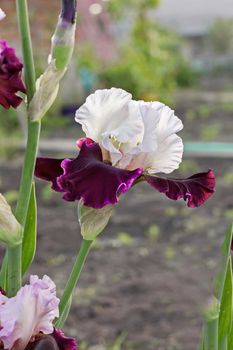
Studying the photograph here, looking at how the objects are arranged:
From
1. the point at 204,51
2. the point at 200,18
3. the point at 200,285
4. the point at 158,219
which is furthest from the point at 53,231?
the point at 204,51

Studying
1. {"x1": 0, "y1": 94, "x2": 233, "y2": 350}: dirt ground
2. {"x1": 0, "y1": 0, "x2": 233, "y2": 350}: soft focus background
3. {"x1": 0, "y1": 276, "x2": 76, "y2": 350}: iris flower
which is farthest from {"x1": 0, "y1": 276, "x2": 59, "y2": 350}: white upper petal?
{"x1": 0, "y1": 0, "x2": 233, "y2": 350}: soft focus background

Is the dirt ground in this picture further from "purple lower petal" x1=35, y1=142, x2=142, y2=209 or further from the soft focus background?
"purple lower petal" x1=35, y1=142, x2=142, y2=209

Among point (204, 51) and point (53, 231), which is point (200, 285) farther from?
point (204, 51)

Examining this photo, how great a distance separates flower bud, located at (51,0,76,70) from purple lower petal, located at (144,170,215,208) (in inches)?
4.5

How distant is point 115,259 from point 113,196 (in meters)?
2.35

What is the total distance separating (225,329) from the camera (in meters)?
0.74

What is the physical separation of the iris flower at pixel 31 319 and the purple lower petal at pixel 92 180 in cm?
7

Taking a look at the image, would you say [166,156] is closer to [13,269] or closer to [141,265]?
[13,269]

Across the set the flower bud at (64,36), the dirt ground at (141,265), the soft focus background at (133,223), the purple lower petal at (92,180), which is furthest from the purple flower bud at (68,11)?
the soft focus background at (133,223)

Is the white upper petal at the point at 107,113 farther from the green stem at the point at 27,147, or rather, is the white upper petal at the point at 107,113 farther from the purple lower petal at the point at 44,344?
the purple lower petal at the point at 44,344

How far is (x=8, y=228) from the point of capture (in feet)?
2.01

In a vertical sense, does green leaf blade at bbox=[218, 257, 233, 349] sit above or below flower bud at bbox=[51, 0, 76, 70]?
below

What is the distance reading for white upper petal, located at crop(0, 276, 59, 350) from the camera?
58 cm

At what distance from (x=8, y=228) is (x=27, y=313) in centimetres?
7
